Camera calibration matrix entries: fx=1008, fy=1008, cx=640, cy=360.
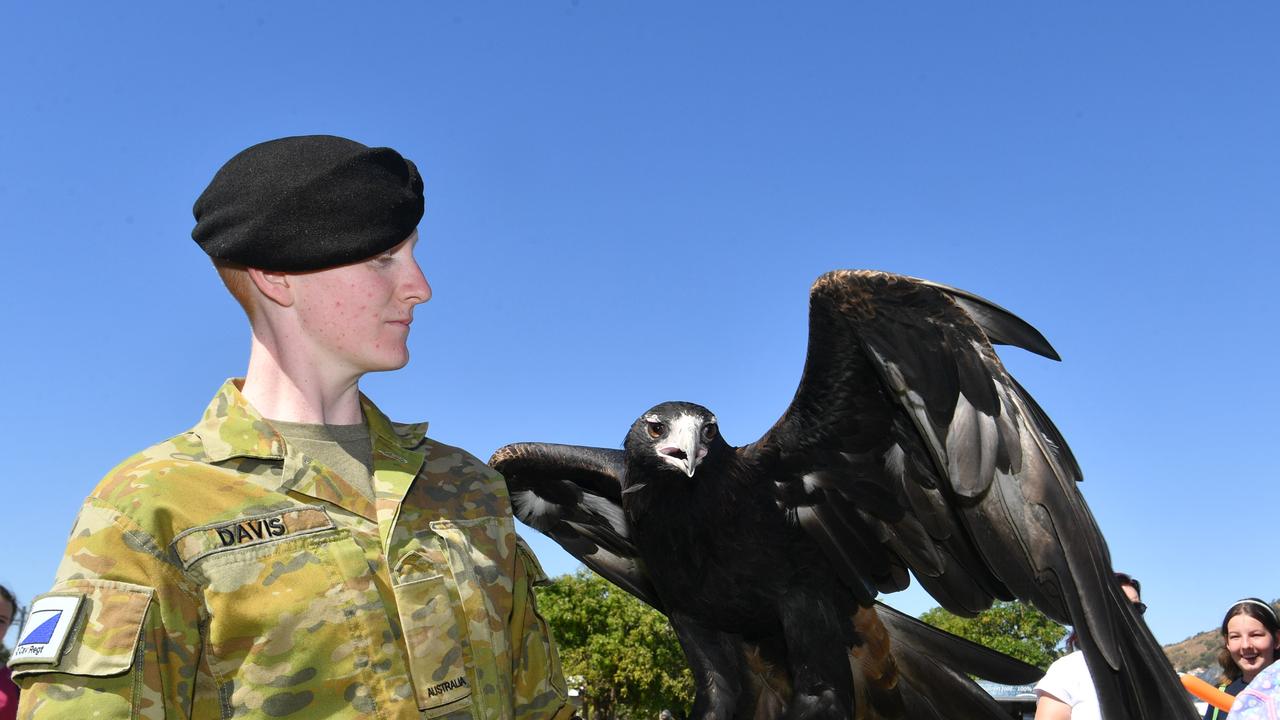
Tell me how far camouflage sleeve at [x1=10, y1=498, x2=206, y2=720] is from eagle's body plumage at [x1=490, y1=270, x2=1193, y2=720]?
3833mm

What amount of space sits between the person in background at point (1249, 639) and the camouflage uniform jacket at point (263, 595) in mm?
5497

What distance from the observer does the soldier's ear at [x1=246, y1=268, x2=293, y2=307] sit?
7.63ft

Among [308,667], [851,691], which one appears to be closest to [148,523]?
[308,667]

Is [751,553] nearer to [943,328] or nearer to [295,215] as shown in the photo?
[943,328]

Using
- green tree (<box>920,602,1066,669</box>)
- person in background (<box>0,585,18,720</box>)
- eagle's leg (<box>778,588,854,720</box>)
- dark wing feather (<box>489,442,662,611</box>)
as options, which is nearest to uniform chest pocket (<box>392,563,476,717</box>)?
person in background (<box>0,585,18,720</box>)

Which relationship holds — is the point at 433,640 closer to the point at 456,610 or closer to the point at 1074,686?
the point at 456,610

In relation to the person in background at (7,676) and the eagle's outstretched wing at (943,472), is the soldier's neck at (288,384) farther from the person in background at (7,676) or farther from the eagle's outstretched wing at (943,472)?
the person in background at (7,676)

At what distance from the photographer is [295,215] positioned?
2.23 m

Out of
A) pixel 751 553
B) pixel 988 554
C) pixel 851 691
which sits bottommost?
pixel 851 691

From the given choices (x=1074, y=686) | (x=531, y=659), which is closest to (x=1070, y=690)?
(x=1074, y=686)

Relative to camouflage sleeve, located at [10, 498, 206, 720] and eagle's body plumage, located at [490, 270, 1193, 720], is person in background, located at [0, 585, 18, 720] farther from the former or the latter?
camouflage sleeve, located at [10, 498, 206, 720]

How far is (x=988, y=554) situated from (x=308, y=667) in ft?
13.0

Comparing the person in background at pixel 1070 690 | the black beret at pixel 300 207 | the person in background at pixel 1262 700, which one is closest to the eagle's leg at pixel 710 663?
the person in background at pixel 1070 690

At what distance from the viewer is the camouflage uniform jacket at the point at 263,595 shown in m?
1.91
